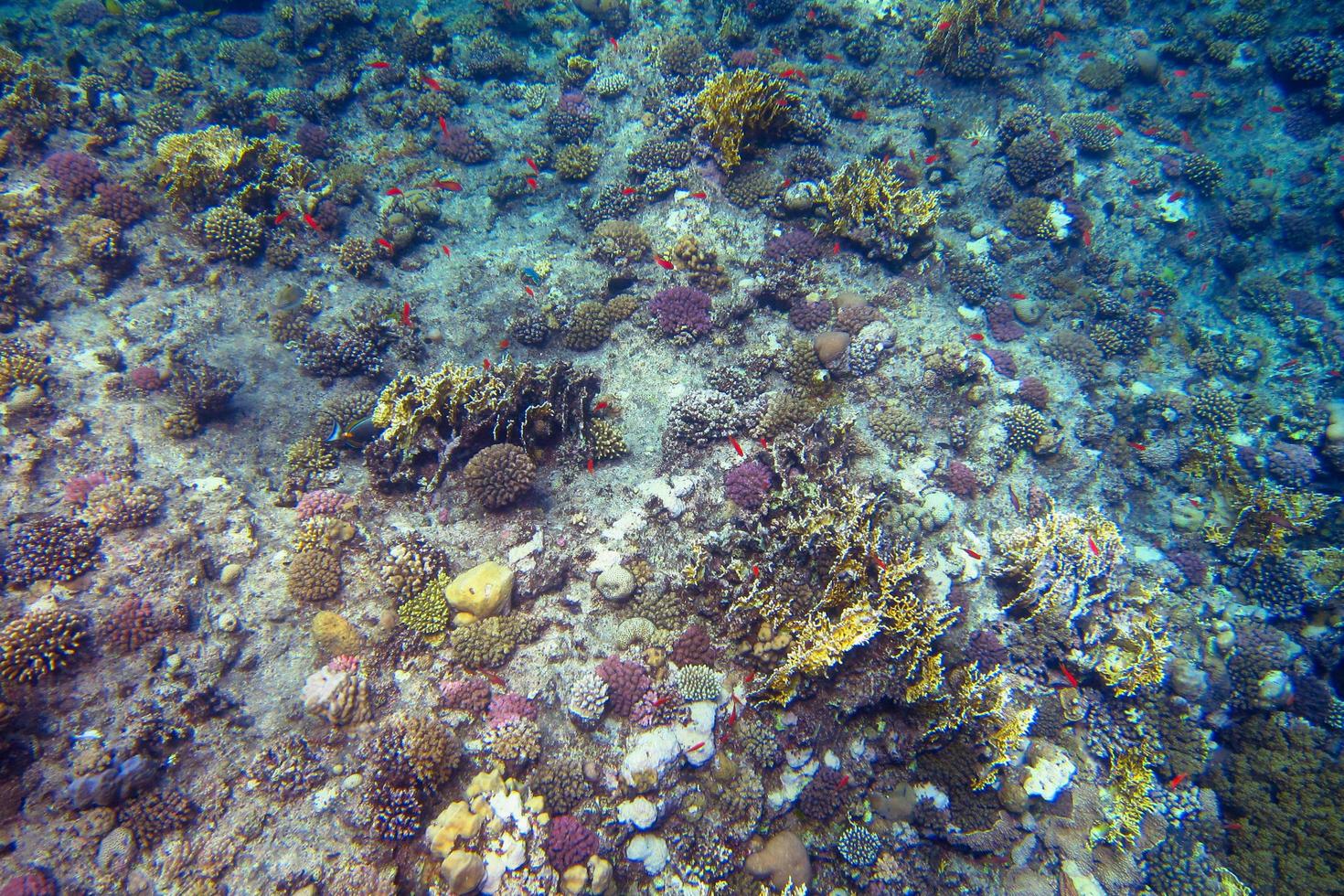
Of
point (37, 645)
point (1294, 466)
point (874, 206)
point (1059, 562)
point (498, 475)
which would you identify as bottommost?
point (1294, 466)

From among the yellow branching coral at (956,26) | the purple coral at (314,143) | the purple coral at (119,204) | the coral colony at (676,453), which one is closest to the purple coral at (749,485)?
the coral colony at (676,453)

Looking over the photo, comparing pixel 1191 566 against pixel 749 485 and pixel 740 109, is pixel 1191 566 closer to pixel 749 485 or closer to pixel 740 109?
pixel 749 485

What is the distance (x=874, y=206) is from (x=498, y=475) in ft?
29.6

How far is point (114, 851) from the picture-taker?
17.0ft

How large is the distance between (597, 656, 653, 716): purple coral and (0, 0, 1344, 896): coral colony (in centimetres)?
5

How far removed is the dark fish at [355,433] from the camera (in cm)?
788

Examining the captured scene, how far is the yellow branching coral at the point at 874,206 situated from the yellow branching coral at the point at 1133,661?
8.00 m

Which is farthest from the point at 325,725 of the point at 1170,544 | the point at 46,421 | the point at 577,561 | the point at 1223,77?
the point at 1223,77

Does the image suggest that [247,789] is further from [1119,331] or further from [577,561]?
[1119,331]

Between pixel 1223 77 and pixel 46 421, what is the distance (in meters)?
27.1

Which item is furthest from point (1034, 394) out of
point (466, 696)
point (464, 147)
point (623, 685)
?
point (464, 147)

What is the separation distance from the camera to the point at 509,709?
20.5 feet

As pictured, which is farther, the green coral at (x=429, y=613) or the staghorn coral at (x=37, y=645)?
the green coral at (x=429, y=613)

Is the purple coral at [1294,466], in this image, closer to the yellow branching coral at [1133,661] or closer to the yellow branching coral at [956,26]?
the yellow branching coral at [1133,661]
